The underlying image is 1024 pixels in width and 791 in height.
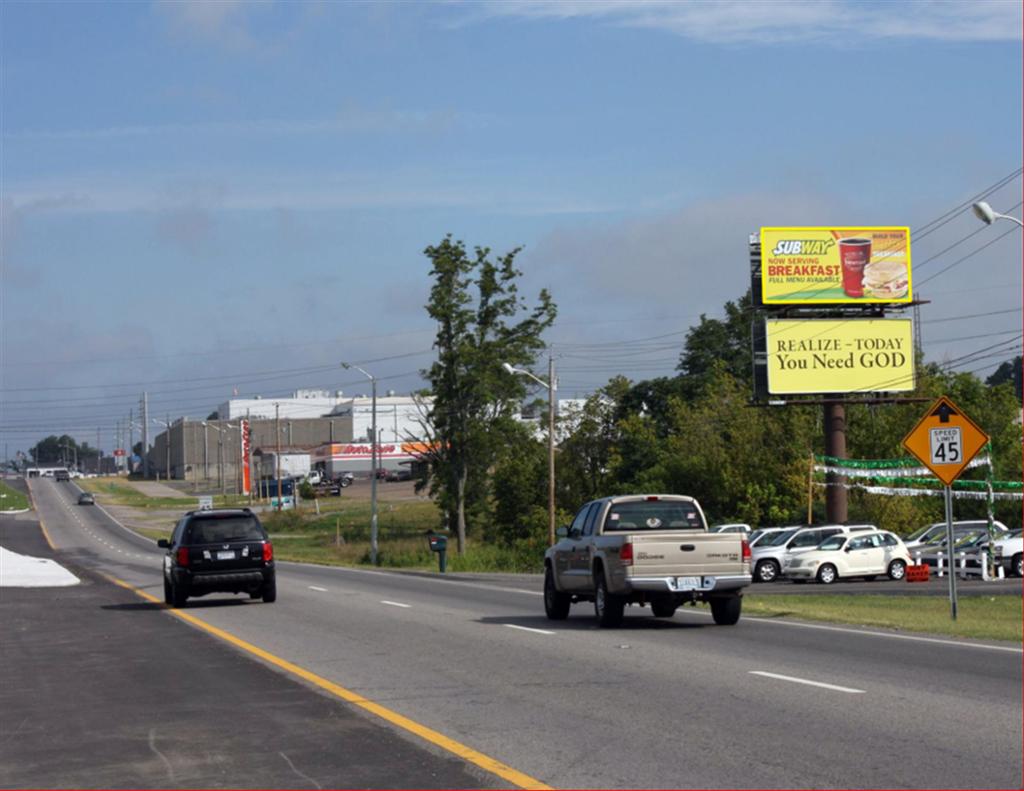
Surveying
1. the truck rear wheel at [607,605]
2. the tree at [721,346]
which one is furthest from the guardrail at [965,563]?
the tree at [721,346]

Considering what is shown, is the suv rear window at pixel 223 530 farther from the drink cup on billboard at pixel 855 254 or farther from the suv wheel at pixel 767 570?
the drink cup on billboard at pixel 855 254

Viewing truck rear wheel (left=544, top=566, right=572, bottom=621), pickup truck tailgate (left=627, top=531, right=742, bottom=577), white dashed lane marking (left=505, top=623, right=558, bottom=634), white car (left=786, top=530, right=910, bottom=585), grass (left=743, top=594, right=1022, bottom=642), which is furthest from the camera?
white car (left=786, top=530, right=910, bottom=585)

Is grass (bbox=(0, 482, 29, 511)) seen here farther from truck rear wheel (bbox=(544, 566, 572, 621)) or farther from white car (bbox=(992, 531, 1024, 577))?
truck rear wheel (bbox=(544, 566, 572, 621))

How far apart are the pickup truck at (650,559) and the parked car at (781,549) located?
71.5ft

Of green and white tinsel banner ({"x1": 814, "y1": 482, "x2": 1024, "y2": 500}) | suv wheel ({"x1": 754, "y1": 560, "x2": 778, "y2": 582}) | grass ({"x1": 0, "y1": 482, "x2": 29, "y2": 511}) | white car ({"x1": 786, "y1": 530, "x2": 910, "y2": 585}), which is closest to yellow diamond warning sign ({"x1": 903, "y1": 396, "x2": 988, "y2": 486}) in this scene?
white car ({"x1": 786, "y1": 530, "x2": 910, "y2": 585})

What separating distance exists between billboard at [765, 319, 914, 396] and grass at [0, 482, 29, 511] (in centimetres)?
8057

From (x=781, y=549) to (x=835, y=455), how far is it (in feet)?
57.5

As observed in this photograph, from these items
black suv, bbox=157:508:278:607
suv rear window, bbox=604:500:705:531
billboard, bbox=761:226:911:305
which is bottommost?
black suv, bbox=157:508:278:607

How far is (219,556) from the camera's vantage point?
2756 cm

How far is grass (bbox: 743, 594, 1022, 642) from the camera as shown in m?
21.3

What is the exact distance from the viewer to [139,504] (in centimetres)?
13150

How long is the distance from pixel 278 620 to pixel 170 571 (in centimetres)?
528

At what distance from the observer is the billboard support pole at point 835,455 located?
5947 cm

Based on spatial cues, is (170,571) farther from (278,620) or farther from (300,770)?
(300,770)
